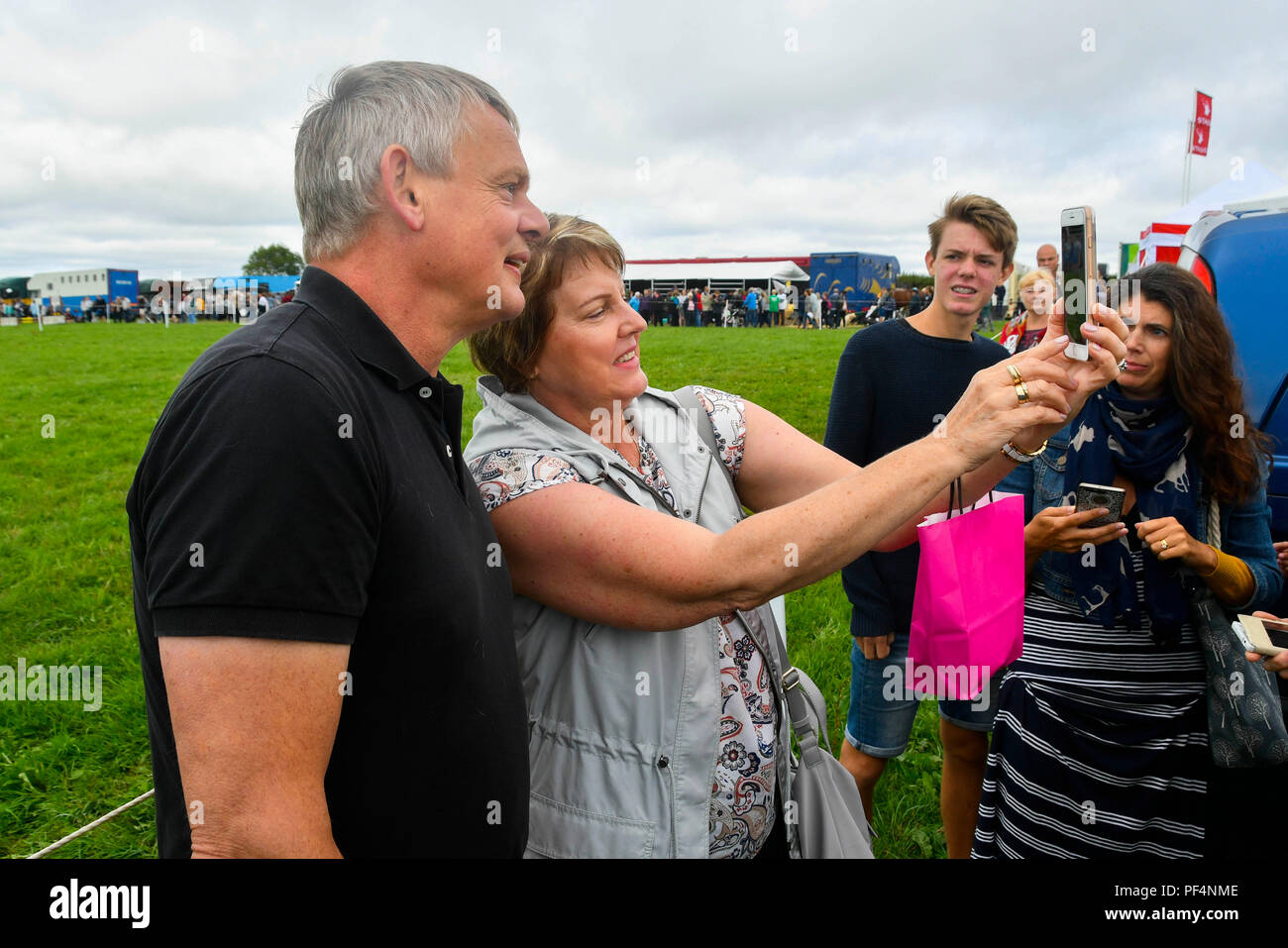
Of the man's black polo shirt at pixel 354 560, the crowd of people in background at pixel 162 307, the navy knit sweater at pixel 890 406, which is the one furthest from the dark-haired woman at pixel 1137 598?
the crowd of people in background at pixel 162 307

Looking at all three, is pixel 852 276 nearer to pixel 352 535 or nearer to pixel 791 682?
pixel 791 682

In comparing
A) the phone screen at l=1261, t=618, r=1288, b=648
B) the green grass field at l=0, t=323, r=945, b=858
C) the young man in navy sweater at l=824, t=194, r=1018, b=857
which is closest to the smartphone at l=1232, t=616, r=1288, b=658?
the phone screen at l=1261, t=618, r=1288, b=648

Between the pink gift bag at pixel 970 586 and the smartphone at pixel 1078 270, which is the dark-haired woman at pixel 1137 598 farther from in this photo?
the smartphone at pixel 1078 270

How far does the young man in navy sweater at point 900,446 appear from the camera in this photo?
10.9 feet

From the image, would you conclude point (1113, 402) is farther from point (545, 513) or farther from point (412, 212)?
point (412, 212)

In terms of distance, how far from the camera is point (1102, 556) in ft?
8.80

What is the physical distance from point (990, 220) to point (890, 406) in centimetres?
98

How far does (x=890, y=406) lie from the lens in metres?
3.39

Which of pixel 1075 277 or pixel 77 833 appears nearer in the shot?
pixel 1075 277

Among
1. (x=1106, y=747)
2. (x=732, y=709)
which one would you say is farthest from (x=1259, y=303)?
(x=732, y=709)

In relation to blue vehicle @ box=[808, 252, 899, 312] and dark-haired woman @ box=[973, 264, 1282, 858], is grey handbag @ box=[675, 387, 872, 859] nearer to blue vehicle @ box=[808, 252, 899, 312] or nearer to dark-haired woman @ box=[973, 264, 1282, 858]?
dark-haired woman @ box=[973, 264, 1282, 858]
